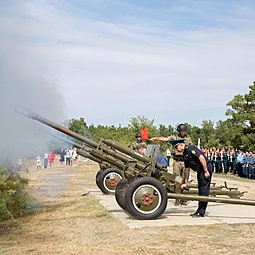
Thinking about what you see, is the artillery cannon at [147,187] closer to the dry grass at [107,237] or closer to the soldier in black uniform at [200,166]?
the soldier in black uniform at [200,166]

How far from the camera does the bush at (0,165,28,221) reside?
9.11m

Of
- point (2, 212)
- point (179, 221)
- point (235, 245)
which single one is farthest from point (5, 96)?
point (235, 245)

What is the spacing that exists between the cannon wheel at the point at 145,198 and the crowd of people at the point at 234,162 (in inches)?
655

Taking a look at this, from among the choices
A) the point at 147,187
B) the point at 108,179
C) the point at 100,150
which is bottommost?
the point at 147,187

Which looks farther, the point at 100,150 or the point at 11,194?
the point at 100,150

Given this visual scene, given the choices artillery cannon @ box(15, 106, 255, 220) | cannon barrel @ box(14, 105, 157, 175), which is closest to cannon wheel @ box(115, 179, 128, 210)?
artillery cannon @ box(15, 106, 255, 220)

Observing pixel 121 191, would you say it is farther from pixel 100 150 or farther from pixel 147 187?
pixel 100 150

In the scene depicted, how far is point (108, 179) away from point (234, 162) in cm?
1550

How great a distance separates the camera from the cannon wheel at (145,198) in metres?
8.45

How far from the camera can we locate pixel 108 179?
13.5 meters

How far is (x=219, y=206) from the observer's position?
10.7 meters

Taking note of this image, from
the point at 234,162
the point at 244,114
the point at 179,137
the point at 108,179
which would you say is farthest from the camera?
the point at 244,114

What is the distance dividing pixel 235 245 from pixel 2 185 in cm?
480

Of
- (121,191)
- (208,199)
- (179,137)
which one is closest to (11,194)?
(121,191)
